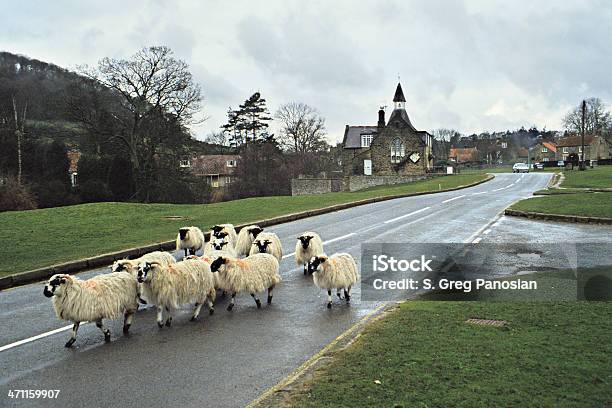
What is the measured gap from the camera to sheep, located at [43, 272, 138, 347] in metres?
8.95

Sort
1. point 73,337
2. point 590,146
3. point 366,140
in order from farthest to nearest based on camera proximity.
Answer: point 590,146 < point 366,140 < point 73,337

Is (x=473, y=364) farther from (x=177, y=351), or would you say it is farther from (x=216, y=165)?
(x=216, y=165)

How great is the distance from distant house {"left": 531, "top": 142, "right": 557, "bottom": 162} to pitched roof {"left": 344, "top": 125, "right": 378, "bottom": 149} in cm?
8035

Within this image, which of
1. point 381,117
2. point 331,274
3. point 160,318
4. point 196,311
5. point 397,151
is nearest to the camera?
point 160,318

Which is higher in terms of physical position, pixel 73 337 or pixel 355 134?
pixel 355 134

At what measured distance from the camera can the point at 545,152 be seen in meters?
150

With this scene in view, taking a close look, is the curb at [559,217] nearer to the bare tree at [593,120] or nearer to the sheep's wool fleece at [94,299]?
Answer: the sheep's wool fleece at [94,299]

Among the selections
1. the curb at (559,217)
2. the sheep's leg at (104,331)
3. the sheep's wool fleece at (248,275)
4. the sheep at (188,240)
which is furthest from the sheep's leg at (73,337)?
the curb at (559,217)

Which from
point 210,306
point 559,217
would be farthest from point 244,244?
point 559,217

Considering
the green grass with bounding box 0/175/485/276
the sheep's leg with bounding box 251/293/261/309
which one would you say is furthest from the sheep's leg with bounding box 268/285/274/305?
the green grass with bounding box 0/175/485/276

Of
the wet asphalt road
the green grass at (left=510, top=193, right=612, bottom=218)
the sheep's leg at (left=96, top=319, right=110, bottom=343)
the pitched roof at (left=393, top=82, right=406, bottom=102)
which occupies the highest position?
the pitched roof at (left=393, top=82, right=406, bottom=102)

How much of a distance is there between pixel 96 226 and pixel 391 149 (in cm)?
6230

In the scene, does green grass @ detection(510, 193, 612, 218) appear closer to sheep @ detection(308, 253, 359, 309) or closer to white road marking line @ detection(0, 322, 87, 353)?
sheep @ detection(308, 253, 359, 309)

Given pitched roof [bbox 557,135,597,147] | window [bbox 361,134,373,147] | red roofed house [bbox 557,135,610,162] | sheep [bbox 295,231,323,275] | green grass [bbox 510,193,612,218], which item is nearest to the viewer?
sheep [bbox 295,231,323,275]
